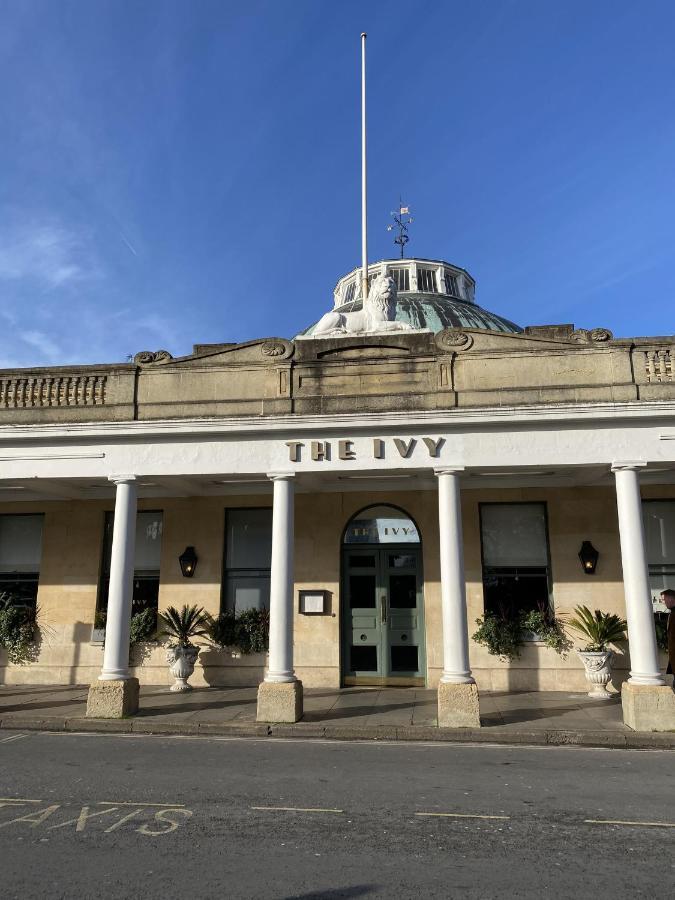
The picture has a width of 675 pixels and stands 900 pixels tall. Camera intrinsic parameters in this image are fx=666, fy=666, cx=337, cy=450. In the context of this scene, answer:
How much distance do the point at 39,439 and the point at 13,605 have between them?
4.42m

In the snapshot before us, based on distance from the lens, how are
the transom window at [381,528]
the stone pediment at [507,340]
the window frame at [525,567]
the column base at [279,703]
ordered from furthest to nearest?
the transom window at [381,528] → the window frame at [525,567] → the stone pediment at [507,340] → the column base at [279,703]

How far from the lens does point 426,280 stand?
92.2 ft

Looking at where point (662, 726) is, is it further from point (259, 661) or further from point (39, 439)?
point (39, 439)

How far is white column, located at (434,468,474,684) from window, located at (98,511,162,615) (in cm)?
645

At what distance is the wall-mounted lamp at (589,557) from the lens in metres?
12.5

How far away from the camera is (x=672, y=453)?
10.2 meters

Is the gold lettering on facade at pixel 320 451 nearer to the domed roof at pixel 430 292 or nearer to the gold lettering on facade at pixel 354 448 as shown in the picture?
the gold lettering on facade at pixel 354 448

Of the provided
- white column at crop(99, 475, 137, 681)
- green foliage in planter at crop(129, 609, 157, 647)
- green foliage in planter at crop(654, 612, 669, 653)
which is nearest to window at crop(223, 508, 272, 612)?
green foliage in planter at crop(129, 609, 157, 647)

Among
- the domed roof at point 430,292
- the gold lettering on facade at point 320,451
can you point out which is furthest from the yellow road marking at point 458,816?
the domed roof at point 430,292

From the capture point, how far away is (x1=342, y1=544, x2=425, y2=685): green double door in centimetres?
1283

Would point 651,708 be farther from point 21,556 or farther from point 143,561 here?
point 21,556

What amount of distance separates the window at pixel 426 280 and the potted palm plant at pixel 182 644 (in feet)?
62.3

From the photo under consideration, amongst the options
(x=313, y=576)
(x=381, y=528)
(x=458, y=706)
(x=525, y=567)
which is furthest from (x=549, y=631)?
(x=313, y=576)

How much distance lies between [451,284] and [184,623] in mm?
20059
